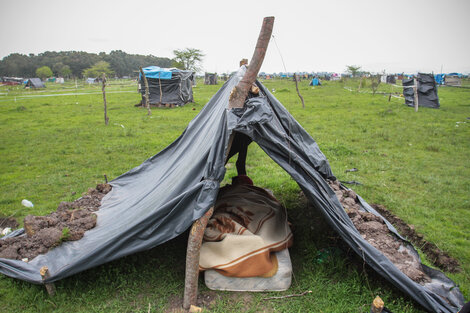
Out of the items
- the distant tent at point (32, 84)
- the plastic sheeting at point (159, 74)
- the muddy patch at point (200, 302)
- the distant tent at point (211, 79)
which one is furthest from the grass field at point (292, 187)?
the distant tent at point (32, 84)

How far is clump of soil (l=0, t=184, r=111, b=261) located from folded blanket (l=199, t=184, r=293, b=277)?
66.8 inches

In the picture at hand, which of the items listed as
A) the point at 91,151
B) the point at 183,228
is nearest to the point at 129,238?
the point at 183,228

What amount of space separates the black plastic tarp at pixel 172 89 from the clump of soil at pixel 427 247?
1565 cm

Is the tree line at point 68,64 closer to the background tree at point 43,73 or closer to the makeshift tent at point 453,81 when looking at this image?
the background tree at point 43,73

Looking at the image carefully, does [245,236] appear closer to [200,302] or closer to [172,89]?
[200,302]

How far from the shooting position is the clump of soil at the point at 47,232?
11.6 ft

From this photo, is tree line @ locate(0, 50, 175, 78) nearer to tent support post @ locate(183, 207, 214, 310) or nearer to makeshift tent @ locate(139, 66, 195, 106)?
makeshift tent @ locate(139, 66, 195, 106)

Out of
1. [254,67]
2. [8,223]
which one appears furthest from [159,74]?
[254,67]

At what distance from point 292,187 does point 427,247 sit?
2.36m

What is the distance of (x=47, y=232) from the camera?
3.75 m

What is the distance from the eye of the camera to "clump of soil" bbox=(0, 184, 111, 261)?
354 centimetres

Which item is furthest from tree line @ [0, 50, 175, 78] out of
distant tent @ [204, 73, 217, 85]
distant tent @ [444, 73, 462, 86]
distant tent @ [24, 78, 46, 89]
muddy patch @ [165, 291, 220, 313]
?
muddy patch @ [165, 291, 220, 313]

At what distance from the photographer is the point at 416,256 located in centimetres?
371

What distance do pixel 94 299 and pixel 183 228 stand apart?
4.17 ft
